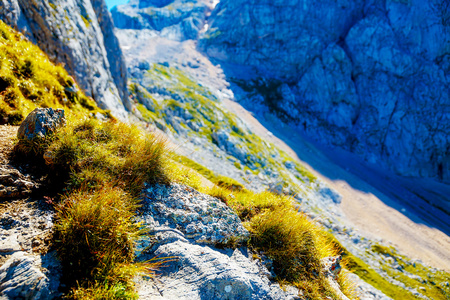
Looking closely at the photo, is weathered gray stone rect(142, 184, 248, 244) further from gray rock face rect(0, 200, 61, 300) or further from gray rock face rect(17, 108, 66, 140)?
gray rock face rect(17, 108, 66, 140)

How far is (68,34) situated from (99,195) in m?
20.4

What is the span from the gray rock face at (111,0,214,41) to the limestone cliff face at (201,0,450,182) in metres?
35.3

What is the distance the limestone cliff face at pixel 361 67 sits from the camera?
92812 millimetres

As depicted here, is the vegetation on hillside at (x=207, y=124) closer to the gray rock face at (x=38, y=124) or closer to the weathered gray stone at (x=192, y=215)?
the gray rock face at (x=38, y=124)

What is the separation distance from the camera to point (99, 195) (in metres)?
4.74

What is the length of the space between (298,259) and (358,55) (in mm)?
133252

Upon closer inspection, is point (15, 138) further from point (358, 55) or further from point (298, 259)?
point (358, 55)

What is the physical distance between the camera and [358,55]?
358 ft

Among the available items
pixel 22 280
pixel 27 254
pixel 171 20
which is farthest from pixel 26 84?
pixel 171 20

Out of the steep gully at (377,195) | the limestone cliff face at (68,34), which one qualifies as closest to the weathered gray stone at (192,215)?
the limestone cliff face at (68,34)

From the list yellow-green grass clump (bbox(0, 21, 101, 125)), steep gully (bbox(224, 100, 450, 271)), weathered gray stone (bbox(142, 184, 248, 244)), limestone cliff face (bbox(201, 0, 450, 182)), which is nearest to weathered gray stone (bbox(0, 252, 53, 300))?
weathered gray stone (bbox(142, 184, 248, 244))

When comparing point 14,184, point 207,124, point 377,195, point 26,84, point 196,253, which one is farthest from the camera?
point 377,195

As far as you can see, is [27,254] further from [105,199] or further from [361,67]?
[361,67]

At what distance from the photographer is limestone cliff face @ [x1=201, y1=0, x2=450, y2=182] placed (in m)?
92.8
